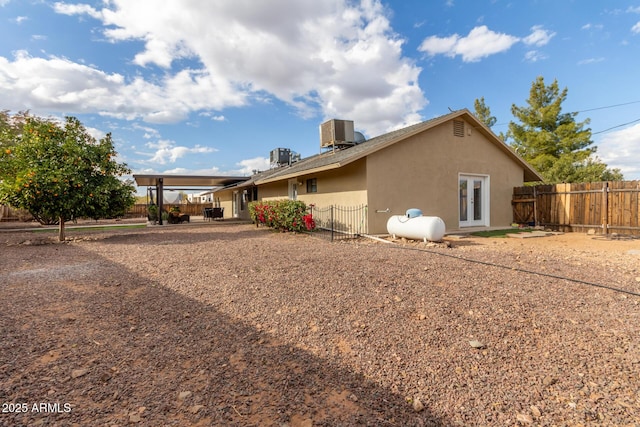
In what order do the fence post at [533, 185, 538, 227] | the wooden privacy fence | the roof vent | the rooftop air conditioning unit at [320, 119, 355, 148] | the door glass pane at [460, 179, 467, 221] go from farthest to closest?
the rooftop air conditioning unit at [320, 119, 355, 148]
the fence post at [533, 185, 538, 227]
the door glass pane at [460, 179, 467, 221]
the roof vent
the wooden privacy fence

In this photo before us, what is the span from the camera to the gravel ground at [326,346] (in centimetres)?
218

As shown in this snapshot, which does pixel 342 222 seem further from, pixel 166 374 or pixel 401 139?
pixel 166 374

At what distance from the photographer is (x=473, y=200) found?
43.9ft

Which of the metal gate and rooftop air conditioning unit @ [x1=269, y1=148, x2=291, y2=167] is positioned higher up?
rooftop air conditioning unit @ [x1=269, y1=148, x2=291, y2=167]

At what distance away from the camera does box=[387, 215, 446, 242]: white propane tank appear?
880cm

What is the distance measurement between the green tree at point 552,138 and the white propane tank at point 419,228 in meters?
17.7

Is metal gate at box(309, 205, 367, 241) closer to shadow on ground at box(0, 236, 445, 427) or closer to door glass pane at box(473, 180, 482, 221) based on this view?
door glass pane at box(473, 180, 482, 221)

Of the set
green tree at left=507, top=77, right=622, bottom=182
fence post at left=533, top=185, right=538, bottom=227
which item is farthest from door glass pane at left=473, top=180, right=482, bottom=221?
green tree at left=507, top=77, right=622, bottom=182

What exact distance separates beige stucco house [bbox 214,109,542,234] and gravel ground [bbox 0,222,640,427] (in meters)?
5.36

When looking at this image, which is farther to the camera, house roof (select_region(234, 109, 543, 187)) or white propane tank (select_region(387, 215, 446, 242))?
house roof (select_region(234, 109, 543, 187))

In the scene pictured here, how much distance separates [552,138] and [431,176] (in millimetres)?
18081

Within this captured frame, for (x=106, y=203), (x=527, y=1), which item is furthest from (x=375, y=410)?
(x=527, y=1)

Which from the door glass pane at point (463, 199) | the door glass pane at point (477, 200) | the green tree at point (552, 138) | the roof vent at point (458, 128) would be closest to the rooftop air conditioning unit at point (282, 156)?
the roof vent at point (458, 128)

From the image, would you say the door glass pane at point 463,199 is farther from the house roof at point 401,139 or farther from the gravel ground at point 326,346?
the gravel ground at point 326,346
